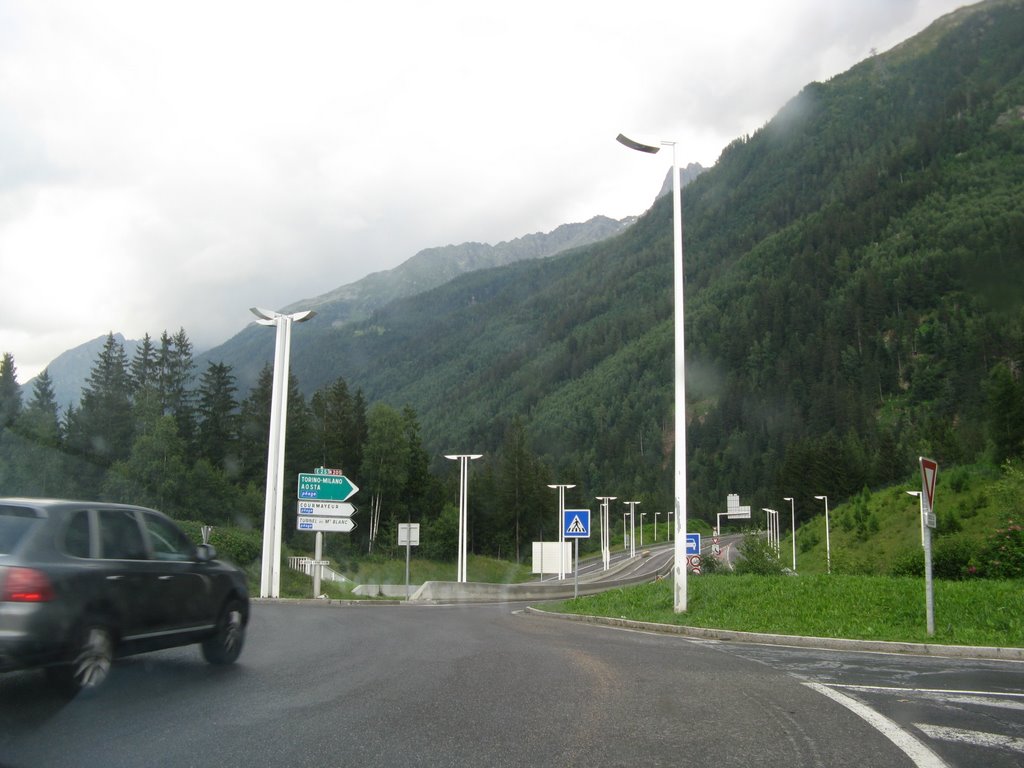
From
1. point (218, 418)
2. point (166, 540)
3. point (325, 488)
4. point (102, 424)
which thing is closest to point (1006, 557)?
point (166, 540)

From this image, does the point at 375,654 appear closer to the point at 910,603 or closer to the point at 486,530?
the point at 910,603

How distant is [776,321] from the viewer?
194 m

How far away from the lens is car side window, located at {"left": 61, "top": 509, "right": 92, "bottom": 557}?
6566 mm

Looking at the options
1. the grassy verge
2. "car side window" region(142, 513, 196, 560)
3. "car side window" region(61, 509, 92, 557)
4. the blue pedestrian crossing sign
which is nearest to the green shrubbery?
the blue pedestrian crossing sign

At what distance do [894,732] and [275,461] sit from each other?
26.3m

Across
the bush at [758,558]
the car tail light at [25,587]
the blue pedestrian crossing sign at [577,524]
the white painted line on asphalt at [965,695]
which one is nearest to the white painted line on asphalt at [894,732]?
the white painted line on asphalt at [965,695]

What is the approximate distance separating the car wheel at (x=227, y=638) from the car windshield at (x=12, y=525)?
8.03 feet

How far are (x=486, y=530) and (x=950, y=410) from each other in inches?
3323

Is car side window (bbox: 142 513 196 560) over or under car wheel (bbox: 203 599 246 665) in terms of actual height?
over

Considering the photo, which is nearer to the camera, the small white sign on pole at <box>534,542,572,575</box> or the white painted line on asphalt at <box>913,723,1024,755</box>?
the white painted line on asphalt at <box>913,723,1024,755</box>

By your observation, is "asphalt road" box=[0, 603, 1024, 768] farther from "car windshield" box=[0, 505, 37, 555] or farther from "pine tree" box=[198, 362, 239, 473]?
"pine tree" box=[198, 362, 239, 473]

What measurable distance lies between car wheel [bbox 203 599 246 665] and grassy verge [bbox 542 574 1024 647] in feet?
31.3

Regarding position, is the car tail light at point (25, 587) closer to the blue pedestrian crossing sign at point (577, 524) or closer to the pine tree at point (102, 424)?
the blue pedestrian crossing sign at point (577, 524)

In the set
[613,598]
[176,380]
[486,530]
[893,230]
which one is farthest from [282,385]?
[893,230]
